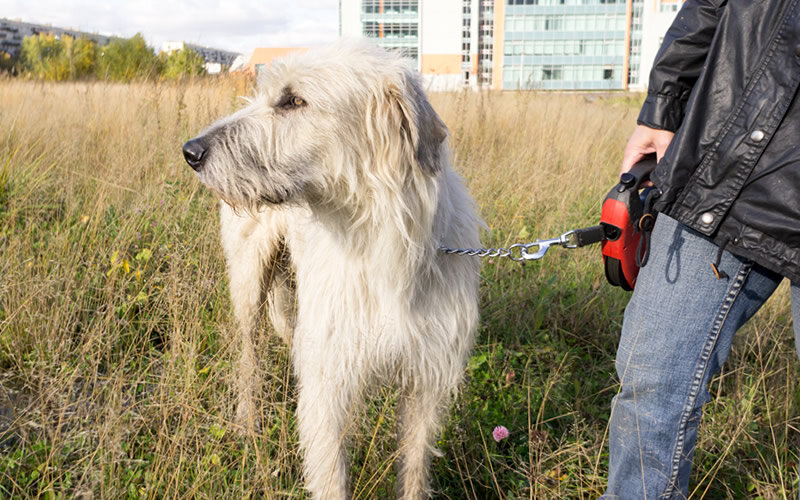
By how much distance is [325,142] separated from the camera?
2100 millimetres

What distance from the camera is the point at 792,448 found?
8.75 feet

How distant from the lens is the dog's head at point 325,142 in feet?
6.81

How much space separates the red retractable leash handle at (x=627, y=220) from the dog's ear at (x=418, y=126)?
1.98ft

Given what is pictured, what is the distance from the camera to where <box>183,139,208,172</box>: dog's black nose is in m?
2.07

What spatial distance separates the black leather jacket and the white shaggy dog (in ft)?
2.78

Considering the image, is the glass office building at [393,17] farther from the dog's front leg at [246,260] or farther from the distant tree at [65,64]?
the dog's front leg at [246,260]

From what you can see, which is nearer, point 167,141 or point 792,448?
point 792,448

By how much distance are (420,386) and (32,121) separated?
5.00m

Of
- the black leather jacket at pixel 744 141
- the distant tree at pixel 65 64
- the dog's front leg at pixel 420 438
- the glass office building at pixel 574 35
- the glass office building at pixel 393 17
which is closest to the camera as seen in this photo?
the black leather jacket at pixel 744 141

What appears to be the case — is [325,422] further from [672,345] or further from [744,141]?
[744,141]

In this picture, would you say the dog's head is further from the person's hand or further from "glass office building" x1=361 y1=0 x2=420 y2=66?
"glass office building" x1=361 y1=0 x2=420 y2=66

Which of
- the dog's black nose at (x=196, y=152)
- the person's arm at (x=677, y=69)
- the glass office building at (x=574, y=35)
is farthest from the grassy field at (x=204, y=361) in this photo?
the glass office building at (x=574, y=35)

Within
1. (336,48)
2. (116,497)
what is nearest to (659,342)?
(336,48)

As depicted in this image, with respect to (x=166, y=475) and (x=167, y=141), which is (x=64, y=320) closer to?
(x=166, y=475)
